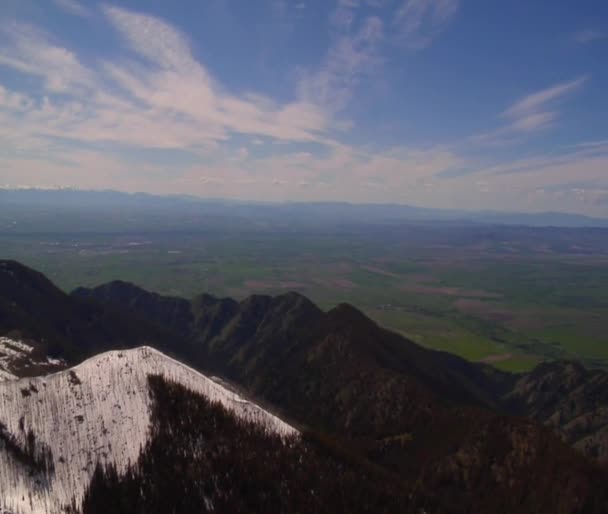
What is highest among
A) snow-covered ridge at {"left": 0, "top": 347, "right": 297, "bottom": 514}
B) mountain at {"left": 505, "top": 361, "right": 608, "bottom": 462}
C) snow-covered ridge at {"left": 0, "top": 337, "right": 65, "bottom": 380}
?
snow-covered ridge at {"left": 0, "top": 347, "right": 297, "bottom": 514}

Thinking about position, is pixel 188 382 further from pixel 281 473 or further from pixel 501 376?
pixel 501 376

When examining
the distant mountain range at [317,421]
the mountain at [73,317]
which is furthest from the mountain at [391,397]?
the mountain at [73,317]

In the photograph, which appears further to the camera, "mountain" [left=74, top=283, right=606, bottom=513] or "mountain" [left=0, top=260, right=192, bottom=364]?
"mountain" [left=0, top=260, right=192, bottom=364]

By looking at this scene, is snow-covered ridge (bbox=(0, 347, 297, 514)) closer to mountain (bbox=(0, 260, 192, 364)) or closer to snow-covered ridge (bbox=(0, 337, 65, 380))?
snow-covered ridge (bbox=(0, 337, 65, 380))

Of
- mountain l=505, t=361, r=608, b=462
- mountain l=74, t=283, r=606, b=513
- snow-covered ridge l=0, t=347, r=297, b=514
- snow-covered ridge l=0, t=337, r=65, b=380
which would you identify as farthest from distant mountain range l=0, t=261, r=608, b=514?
snow-covered ridge l=0, t=337, r=65, b=380

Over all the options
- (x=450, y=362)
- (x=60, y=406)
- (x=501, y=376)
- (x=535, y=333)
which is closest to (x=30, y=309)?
(x=60, y=406)

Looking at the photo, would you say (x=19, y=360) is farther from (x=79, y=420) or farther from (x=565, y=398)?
(x=565, y=398)

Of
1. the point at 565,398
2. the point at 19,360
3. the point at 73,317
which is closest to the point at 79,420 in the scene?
the point at 19,360
